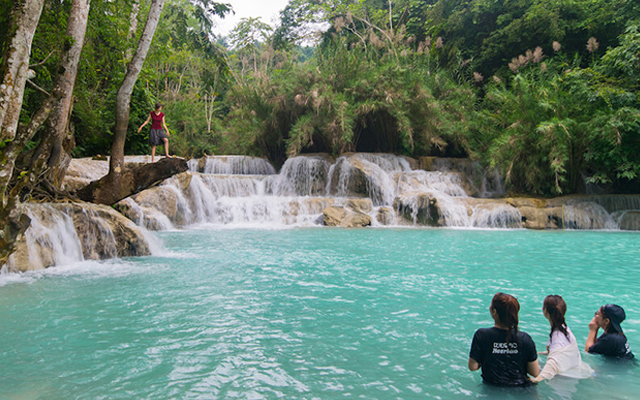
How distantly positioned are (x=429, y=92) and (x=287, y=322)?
16509mm

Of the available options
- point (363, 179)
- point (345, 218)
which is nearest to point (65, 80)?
point (345, 218)

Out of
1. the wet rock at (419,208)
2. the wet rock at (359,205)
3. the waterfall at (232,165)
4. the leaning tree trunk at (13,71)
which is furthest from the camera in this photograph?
the waterfall at (232,165)

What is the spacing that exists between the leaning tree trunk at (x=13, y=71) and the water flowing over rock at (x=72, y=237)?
2473 mm

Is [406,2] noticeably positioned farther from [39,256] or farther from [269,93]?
[39,256]

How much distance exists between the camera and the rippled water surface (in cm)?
286

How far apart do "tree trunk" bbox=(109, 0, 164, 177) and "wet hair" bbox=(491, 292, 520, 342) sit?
7.45m

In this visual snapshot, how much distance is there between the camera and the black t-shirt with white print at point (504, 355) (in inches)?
105

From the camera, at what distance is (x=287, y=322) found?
417 centimetres

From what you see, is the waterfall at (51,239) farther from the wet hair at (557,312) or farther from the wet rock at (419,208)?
the wet rock at (419,208)

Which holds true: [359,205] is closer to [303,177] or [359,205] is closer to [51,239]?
[303,177]

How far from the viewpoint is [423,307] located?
4648 millimetres

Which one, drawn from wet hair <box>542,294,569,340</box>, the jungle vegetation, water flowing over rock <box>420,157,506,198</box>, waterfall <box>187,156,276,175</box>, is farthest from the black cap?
waterfall <box>187,156,276,175</box>

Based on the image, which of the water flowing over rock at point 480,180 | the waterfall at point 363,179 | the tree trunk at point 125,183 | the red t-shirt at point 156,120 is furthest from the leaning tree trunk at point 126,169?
the water flowing over rock at point 480,180

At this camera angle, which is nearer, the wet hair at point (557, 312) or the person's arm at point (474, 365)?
the person's arm at point (474, 365)
